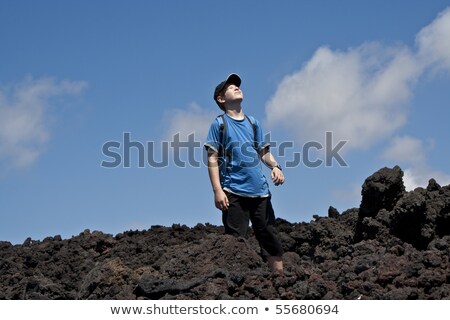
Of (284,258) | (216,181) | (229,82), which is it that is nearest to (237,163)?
(216,181)

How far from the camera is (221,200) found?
7250 mm

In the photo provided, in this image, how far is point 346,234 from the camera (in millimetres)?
10117

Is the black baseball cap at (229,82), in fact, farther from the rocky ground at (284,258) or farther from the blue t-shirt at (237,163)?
the rocky ground at (284,258)

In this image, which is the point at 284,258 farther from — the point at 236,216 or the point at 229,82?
the point at 229,82

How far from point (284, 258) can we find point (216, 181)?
2.23m

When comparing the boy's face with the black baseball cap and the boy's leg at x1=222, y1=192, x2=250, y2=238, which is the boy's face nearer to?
the black baseball cap

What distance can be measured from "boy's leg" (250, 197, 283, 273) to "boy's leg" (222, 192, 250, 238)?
4.1 inches

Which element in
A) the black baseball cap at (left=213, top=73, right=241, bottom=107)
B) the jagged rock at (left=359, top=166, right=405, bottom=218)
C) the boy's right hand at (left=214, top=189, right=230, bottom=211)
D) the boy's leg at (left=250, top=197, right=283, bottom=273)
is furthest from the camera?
the jagged rock at (left=359, top=166, right=405, bottom=218)

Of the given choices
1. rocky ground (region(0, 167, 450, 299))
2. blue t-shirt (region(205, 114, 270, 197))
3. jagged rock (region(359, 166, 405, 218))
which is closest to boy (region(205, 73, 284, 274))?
blue t-shirt (region(205, 114, 270, 197))

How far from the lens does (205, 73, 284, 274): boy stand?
24.2 feet

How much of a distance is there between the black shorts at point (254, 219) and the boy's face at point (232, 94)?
2.90ft

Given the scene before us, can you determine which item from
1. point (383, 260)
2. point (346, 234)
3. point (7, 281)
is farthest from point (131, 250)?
point (383, 260)

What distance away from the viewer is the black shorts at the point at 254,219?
739cm
